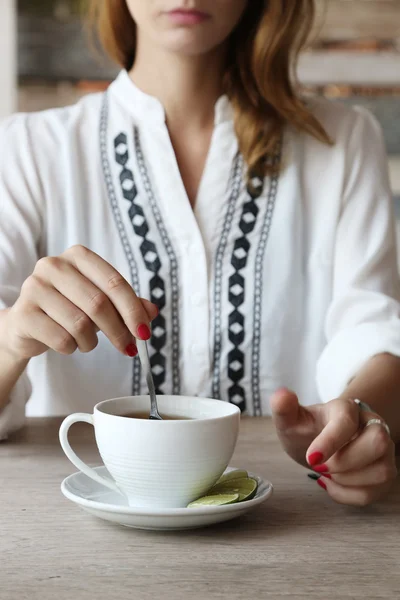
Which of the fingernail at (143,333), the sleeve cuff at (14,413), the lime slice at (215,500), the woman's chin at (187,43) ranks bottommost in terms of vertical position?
the sleeve cuff at (14,413)

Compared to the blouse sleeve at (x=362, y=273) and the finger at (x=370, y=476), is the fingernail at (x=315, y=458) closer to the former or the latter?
the finger at (x=370, y=476)

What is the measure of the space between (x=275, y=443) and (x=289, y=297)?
0.47 meters

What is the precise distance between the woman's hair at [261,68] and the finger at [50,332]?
0.68 meters

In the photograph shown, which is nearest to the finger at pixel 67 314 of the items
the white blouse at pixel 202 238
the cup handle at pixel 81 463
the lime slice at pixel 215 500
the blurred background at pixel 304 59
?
the cup handle at pixel 81 463

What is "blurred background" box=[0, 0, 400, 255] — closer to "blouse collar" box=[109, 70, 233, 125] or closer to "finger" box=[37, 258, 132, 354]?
"blouse collar" box=[109, 70, 233, 125]

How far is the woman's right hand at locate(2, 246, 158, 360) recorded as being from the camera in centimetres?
79

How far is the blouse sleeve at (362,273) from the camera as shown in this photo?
3.81ft

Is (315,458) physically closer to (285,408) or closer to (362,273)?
(285,408)

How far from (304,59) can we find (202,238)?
142 centimetres

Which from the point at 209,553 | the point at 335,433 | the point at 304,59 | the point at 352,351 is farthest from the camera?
the point at 304,59

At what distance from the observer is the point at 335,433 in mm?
729

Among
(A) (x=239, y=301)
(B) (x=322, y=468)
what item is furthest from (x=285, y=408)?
(A) (x=239, y=301)

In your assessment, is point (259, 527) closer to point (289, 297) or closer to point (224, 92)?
point (289, 297)

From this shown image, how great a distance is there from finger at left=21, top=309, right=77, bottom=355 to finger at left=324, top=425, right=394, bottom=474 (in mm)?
298
